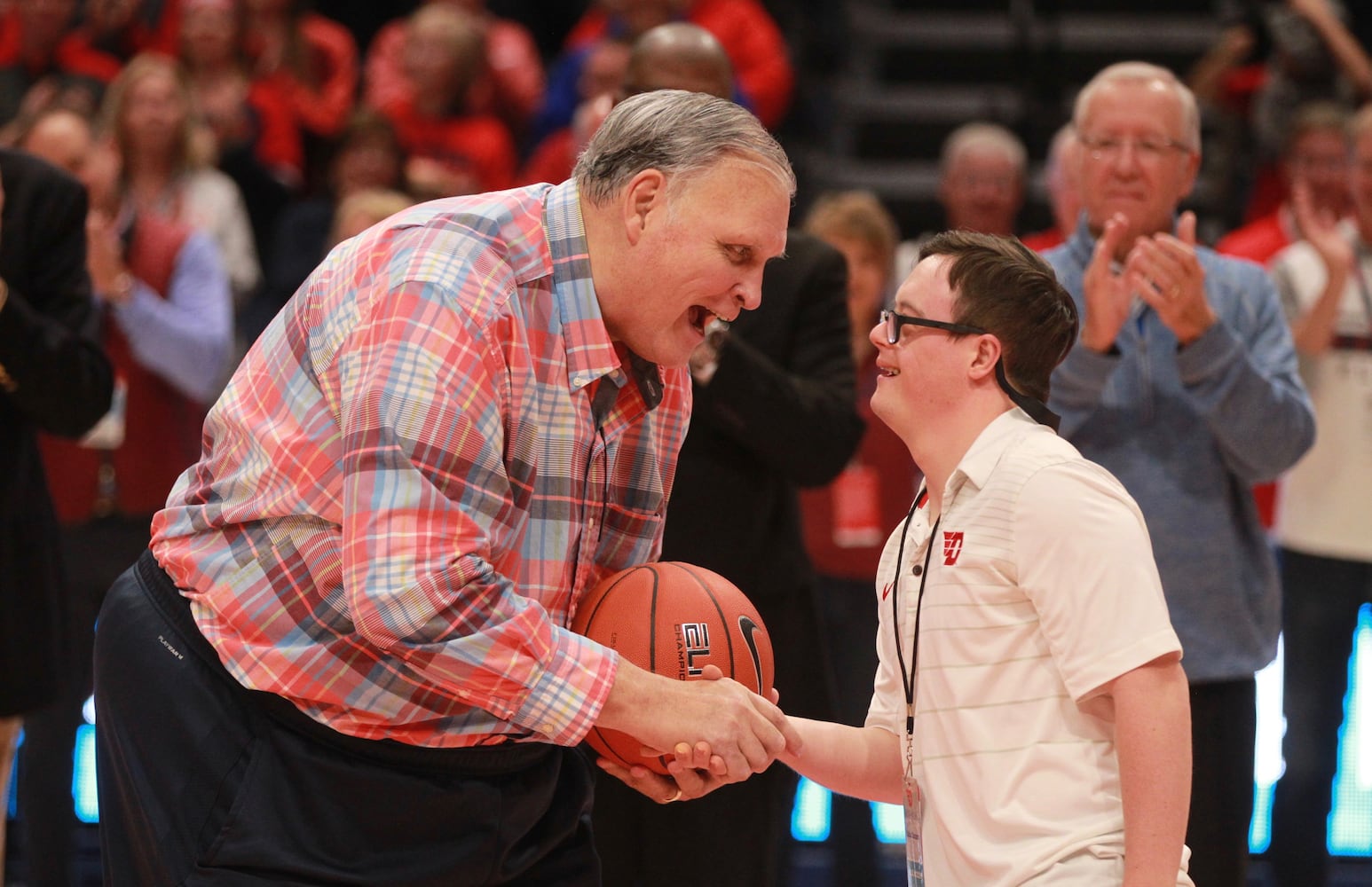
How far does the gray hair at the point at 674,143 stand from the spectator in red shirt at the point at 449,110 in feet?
16.0

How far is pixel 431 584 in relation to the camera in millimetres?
2283

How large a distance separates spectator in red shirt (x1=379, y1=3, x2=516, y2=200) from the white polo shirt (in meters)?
5.11

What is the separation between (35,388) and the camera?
12.8 feet

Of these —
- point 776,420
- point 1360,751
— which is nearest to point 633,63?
point 776,420

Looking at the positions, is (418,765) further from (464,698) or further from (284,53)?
(284,53)

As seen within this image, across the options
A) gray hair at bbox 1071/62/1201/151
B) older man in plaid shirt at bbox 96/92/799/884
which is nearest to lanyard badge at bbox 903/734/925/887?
older man in plaid shirt at bbox 96/92/799/884

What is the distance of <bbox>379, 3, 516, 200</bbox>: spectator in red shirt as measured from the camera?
745 centimetres

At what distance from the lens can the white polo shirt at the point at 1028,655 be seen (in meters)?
2.42

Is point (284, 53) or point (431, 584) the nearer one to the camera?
point (431, 584)

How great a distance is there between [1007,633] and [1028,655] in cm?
5

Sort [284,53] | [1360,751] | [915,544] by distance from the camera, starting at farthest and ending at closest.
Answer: [284,53] → [1360,751] → [915,544]

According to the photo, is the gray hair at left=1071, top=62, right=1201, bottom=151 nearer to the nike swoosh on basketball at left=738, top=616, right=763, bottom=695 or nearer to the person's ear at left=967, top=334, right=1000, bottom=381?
the person's ear at left=967, top=334, right=1000, bottom=381

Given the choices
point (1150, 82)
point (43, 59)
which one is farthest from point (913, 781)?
point (43, 59)

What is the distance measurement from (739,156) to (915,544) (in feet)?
2.35
